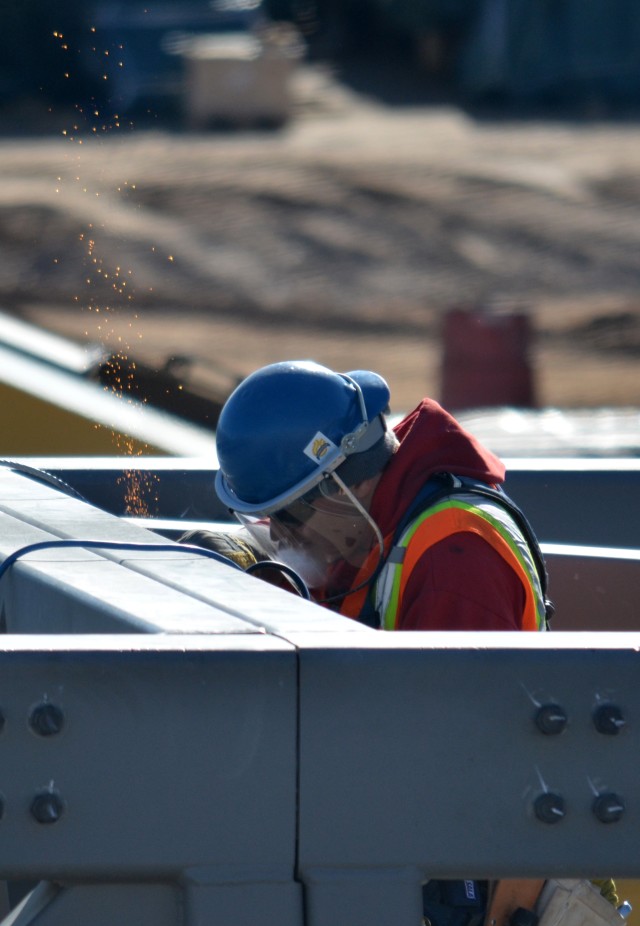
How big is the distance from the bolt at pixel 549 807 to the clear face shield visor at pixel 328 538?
1.19m

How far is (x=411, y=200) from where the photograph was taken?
2642cm

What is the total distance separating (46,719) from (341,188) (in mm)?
25625

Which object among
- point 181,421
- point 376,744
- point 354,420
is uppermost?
point 376,744

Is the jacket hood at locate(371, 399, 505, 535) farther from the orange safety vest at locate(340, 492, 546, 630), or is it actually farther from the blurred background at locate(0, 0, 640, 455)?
the blurred background at locate(0, 0, 640, 455)

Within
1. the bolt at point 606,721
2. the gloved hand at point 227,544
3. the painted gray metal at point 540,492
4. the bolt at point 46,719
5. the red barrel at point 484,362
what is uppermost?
the bolt at point 46,719

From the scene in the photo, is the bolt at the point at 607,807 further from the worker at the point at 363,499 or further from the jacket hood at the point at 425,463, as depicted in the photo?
the jacket hood at the point at 425,463

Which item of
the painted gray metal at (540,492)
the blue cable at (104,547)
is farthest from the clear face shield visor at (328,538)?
the blue cable at (104,547)

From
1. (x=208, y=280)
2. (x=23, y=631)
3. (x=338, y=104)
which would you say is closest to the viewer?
(x=23, y=631)

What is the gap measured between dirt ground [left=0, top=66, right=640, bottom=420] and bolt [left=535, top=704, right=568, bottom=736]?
14238 mm

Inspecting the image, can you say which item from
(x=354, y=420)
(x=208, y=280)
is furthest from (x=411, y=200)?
(x=354, y=420)

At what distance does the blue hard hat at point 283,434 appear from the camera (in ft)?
9.30

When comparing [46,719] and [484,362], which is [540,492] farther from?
[484,362]

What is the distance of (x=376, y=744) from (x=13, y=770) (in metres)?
0.36

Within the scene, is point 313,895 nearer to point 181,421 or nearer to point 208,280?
point 181,421
